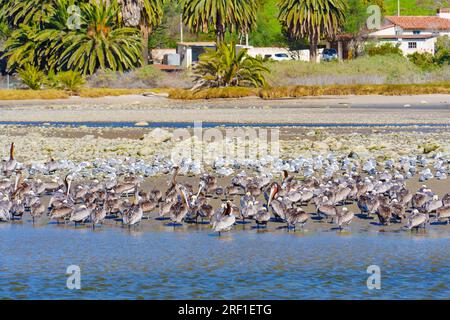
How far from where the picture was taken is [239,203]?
19.8 m

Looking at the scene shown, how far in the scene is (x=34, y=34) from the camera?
246 feet

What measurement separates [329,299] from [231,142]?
18.7m

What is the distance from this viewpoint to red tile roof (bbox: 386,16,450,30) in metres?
115

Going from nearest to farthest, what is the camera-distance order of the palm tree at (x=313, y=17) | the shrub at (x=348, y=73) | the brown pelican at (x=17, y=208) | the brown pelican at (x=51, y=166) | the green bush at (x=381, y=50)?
1. the brown pelican at (x=17, y=208)
2. the brown pelican at (x=51, y=166)
3. the shrub at (x=348, y=73)
4. the palm tree at (x=313, y=17)
5. the green bush at (x=381, y=50)

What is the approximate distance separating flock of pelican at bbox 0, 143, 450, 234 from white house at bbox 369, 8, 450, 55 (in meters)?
88.3

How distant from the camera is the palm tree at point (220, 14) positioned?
257 ft

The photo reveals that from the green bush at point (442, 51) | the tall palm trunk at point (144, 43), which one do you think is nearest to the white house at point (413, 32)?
the green bush at point (442, 51)

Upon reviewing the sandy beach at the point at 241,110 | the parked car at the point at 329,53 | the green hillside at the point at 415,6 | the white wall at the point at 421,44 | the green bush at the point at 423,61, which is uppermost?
the green hillside at the point at 415,6

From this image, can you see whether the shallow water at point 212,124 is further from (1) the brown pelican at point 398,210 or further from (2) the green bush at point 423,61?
(2) the green bush at point 423,61

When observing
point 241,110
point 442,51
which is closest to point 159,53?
point 442,51

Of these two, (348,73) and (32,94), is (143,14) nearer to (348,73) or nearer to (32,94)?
(348,73)

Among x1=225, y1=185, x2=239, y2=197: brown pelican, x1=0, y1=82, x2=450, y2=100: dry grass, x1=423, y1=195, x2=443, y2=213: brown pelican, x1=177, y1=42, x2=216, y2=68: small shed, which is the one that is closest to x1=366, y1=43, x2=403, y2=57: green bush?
x1=177, y1=42, x2=216, y2=68: small shed

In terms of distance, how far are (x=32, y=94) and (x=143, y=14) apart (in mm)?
19348

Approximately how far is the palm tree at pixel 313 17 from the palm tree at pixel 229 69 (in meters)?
18.2
